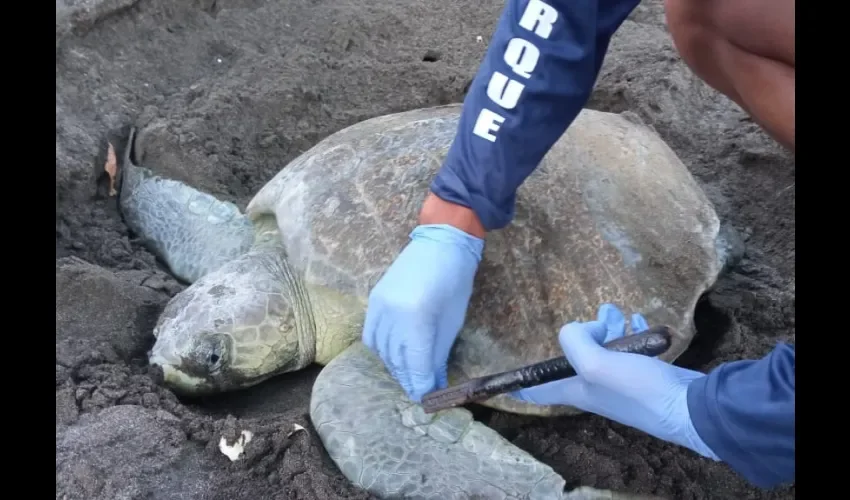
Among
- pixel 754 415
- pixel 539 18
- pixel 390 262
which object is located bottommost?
pixel 390 262

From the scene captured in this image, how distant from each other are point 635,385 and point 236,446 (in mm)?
756

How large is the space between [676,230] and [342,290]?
80 centimetres

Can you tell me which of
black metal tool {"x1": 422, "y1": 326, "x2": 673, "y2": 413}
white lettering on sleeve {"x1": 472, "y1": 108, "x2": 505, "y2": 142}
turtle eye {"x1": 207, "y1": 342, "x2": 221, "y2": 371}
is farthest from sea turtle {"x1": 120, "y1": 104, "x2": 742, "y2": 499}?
white lettering on sleeve {"x1": 472, "y1": 108, "x2": 505, "y2": 142}

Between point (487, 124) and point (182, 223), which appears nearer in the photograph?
point (487, 124)

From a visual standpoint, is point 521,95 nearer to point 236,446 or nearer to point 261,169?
point 236,446

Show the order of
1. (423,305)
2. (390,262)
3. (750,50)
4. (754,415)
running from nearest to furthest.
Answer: (754,415) → (750,50) → (423,305) → (390,262)

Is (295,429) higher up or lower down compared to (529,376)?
lower down

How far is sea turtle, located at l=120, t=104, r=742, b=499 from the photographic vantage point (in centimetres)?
132

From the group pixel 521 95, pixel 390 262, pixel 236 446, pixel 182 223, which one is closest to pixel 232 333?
pixel 236 446

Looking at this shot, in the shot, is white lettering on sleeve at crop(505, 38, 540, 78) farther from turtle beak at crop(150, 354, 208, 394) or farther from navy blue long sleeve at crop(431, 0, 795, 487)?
turtle beak at crop(150, 354, 208, 394)

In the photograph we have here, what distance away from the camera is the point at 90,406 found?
1.37 meters

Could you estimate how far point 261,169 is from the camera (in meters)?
2.24
